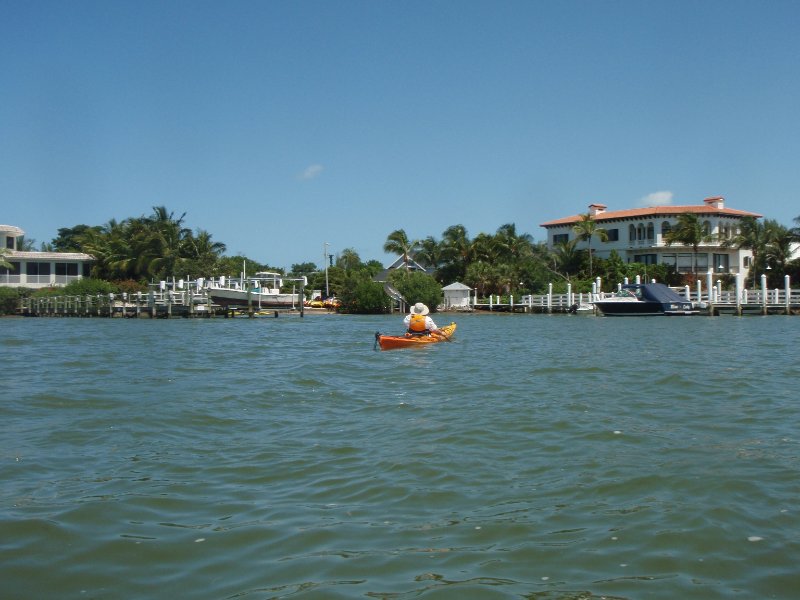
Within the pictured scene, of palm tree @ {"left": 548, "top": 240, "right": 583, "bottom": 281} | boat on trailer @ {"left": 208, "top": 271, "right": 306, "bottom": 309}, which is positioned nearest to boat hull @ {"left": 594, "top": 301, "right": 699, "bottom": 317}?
palm tree @ {"left": 548, "top": 240, "right": 583, "bottom": 281}

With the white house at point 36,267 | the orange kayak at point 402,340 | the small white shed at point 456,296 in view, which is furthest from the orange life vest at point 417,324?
the white house at point 36,267

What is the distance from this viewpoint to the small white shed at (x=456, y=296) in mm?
67375

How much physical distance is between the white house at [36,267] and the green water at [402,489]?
5909cm

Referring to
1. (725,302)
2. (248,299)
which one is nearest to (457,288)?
(248,299)

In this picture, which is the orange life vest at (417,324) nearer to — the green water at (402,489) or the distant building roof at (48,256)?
the green water at (402,489)

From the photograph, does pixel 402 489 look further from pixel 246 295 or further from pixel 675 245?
pixel 675 245

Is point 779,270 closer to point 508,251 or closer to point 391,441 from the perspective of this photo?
point 508,251

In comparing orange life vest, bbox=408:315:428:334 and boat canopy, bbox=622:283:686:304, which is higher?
boat canopy, bbox=622:283:686:304

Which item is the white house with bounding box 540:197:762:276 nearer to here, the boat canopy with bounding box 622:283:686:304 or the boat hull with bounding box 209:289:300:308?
the boat canopy with bounding box 622:283:686:304

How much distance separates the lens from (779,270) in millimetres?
67625

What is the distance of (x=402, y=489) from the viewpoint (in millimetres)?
7223

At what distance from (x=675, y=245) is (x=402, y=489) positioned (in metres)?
69.0

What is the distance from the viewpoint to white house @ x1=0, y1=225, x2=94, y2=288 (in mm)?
67062

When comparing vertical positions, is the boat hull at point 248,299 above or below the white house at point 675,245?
below
